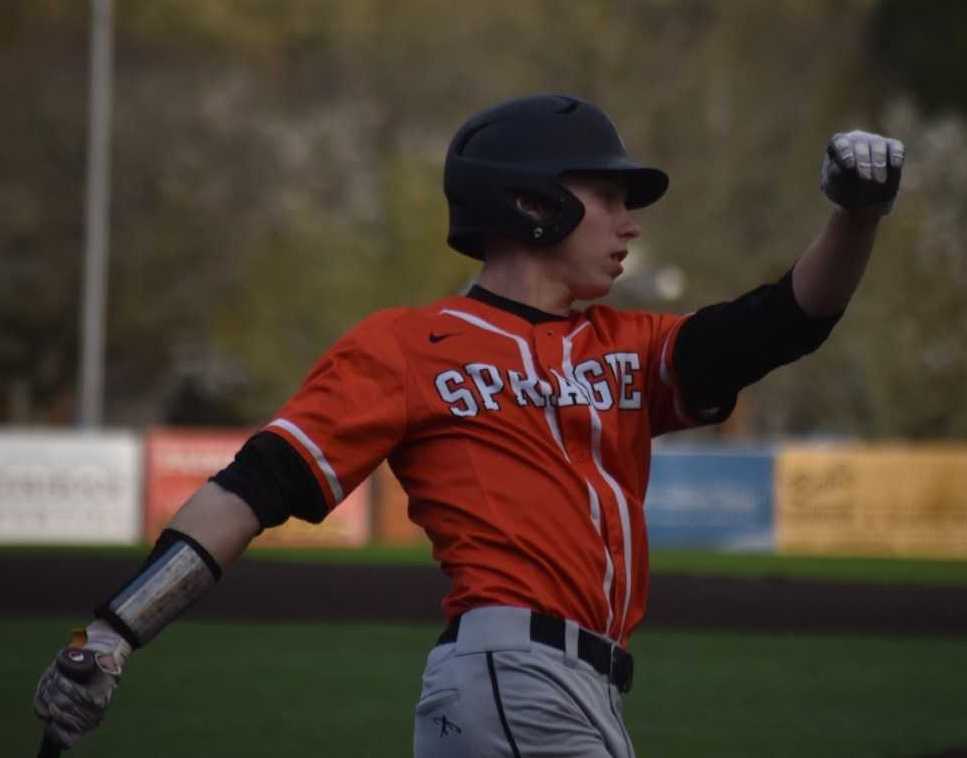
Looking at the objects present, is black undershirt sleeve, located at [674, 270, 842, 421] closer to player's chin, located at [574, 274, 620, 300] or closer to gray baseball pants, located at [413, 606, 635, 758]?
player's chin, located at [574, 274, 620, 300]

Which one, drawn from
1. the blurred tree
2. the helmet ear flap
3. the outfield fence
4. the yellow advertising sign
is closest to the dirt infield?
the outfield fence

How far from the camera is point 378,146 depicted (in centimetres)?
5097

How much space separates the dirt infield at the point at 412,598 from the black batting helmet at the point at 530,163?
33.6 ft

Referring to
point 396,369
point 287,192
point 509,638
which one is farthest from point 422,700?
point 287,192

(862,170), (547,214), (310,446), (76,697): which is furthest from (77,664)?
(862,170)

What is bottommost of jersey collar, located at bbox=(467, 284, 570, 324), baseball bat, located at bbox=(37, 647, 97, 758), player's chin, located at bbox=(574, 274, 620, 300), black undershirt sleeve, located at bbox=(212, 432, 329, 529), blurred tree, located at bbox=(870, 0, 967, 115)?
baseball bat, located at bbox=(37, 647, 97, 758)

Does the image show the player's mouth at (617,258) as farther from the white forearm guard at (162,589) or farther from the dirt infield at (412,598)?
the dirt infield at (412,598)

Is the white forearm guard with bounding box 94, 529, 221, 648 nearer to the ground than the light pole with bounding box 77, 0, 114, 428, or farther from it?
nearer to the ground

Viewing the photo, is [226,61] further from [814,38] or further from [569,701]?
[569,701]

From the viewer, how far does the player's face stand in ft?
13.6

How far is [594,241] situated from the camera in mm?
4152

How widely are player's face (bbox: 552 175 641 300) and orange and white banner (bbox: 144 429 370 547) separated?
880 inches

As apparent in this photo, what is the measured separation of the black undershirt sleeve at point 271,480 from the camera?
381cm

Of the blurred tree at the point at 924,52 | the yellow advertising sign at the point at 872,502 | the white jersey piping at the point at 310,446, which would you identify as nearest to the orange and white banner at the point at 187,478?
the yellow advertising sign at the point at 872,502
